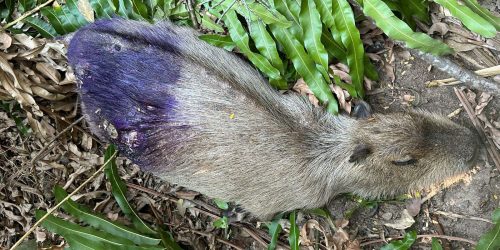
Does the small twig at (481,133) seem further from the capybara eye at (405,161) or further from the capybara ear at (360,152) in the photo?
the capybara ear at (360,152)

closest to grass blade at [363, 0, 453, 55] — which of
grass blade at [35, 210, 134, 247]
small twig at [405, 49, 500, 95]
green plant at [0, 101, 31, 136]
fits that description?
small twig at [405, 49, 500, 95]

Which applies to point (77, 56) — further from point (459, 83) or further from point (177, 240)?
point (459, 83)

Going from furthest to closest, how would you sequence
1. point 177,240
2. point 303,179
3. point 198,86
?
point 177,240
point 303,179
point 198,86

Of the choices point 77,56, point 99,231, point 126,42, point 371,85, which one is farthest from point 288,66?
point 99,231

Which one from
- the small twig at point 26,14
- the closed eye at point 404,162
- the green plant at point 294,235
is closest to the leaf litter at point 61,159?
the small twig at point 26,14

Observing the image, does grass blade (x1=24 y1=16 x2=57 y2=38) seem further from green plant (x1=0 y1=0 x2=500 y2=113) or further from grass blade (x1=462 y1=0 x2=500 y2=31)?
grass blade (x1=462 y1=0 x2=500 y2=31)
